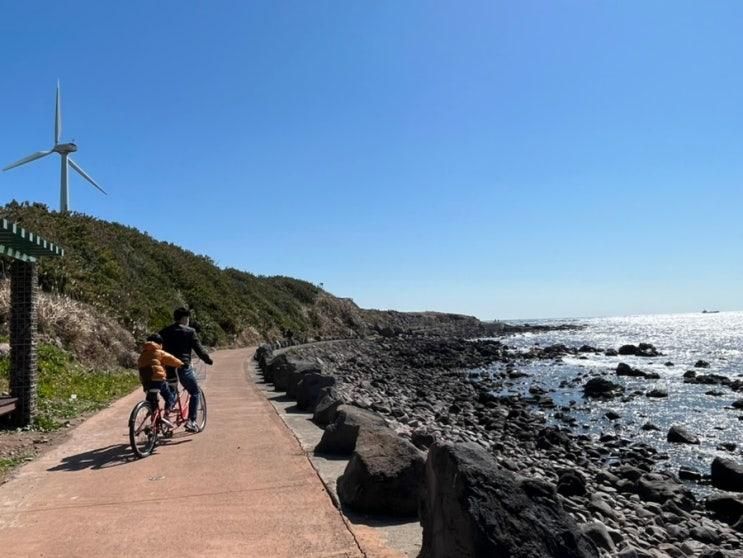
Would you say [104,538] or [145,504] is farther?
[145,504]

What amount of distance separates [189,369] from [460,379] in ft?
78.2

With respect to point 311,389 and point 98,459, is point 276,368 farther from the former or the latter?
point 98,459

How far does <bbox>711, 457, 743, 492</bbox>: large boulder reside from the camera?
11898 mm

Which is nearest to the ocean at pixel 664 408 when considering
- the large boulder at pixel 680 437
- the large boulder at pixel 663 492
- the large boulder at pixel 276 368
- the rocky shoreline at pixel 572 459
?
the large boulder at pixel 680 437

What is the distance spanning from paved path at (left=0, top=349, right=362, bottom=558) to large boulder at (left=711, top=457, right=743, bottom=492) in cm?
907

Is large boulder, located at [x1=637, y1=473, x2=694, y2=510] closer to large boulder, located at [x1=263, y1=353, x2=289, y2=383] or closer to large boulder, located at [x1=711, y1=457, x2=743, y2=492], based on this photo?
large boulder, located at [x1=711, y1=457, x2=743, y2=492]

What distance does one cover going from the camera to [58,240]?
24375mm

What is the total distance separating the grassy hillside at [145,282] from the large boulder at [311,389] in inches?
456

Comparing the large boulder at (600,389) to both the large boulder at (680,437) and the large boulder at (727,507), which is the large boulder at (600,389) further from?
the large boulder at (727,507)

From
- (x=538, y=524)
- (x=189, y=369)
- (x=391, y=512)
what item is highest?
(x=189, y=369)

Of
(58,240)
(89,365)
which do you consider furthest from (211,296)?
(89,365)

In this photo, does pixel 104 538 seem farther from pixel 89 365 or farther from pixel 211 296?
pixel 211 296

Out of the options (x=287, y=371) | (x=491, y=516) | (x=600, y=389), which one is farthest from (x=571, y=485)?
(x=600, y=389)

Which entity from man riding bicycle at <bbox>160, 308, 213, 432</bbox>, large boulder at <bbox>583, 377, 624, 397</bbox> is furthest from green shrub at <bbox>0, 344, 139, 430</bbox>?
large boulder at <bbox>583, 377, 624, 397</bbox>
